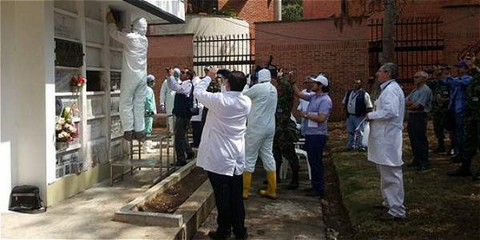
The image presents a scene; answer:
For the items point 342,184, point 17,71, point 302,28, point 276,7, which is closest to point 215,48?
point 302,28

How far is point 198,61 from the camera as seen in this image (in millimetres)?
20062

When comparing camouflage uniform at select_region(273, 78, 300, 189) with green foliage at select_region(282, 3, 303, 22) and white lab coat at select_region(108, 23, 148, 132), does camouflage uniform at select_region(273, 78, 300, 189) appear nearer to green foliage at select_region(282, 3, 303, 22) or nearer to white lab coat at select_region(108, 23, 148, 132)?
white lab coat at select_region(108, 23, 148, 132)

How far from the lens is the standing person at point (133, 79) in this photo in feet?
25.2

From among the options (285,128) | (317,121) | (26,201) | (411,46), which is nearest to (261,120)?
(317,121)

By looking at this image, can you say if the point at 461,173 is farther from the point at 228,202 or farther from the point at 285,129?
the point at 228,202

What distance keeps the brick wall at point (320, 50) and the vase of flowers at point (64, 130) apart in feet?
41.2

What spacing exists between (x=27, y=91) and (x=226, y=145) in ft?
8.36

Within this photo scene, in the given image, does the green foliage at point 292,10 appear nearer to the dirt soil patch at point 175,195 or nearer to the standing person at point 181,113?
the standing person at point 181,113

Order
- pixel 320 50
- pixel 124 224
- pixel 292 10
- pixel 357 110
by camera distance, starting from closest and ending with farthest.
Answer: pixel 124 224
pixel 357 110
pixel 320 50
pixel 292 10

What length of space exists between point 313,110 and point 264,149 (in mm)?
960

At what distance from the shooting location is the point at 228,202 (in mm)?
5703

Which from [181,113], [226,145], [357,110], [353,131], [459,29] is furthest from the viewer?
[459,29]

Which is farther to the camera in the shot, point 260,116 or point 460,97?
point 460,97

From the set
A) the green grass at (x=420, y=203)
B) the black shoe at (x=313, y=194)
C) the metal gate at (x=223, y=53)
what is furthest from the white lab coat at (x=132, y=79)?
the metal gate at (x=223, y=53)
